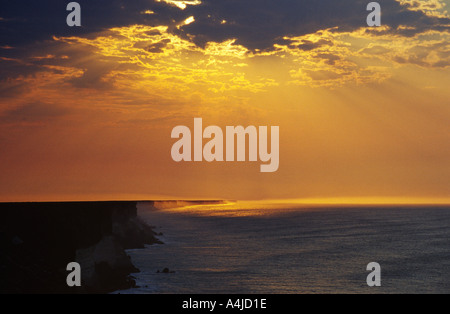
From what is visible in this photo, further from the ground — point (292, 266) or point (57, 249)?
point (292, 266)

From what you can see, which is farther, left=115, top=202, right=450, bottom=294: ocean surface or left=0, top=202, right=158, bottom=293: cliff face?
left=115, top=202, right=450, bottom=294: ocean surface

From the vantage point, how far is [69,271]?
46312 mm

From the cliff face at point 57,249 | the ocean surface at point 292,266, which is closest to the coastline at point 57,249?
the cliff face at point 57,249

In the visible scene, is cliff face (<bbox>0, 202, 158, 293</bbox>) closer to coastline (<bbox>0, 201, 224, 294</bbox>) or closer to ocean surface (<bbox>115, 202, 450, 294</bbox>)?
coastline (<bbox>0, 201, 224, 294</bbox>)

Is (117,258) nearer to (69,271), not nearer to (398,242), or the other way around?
(69,271)

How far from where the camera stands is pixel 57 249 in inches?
1891

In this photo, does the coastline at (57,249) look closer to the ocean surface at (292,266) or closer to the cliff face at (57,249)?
the cliff face at (57,249)

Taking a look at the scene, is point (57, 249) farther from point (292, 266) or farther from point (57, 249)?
point (292, 266)

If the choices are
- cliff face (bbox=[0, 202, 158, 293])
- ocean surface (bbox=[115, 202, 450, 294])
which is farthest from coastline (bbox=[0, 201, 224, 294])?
ocean surface (bbox=[115, 202, 450, 294])

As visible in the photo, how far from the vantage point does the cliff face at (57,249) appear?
43781mm

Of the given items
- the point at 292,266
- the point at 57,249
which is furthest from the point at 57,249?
the point at 292,266

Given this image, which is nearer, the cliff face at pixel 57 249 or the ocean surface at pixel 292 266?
the cliff face at pixel 57 249

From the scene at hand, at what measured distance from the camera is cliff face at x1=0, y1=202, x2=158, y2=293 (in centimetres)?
4378
